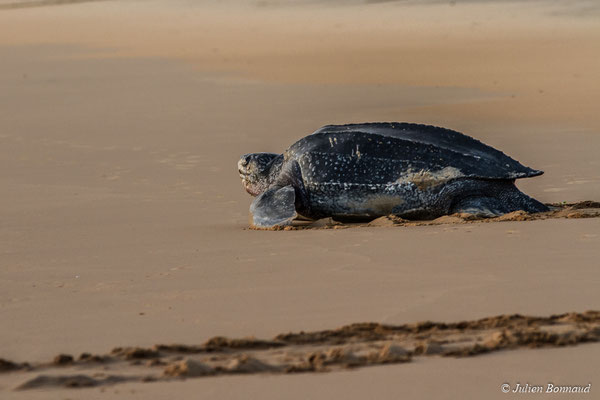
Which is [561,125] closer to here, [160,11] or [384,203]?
[384,203]

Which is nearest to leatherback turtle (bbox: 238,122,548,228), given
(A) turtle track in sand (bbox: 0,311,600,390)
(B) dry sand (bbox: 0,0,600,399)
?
(B) dry sand (bbox: 0,0,600,399)

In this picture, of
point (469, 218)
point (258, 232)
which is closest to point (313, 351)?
point (258, 232)

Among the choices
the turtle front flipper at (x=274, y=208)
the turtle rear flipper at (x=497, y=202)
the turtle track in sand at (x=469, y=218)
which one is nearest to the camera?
the turtle track in sand at (x=469, y=218)

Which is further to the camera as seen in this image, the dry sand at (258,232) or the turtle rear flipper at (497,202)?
the turtle rear flipper at (497,202)

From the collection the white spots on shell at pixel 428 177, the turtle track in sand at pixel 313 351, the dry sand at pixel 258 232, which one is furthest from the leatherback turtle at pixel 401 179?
the turtle track in sand at pixel 313 351

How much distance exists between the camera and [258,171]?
24.4 feet

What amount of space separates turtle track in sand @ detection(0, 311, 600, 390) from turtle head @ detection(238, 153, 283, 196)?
3.52 meters

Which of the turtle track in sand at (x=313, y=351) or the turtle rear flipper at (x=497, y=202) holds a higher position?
the turtle rear flipper at (x=497, y=202)

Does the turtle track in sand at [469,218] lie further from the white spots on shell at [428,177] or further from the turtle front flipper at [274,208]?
the white spots on shell at [428,177]

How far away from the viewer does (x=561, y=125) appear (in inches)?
435

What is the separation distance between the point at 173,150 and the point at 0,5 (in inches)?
1255

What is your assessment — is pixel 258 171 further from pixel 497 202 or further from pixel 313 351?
pixel 313 351

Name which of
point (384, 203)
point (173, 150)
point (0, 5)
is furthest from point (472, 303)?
point (0, 5)

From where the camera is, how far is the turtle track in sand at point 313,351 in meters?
3.50
